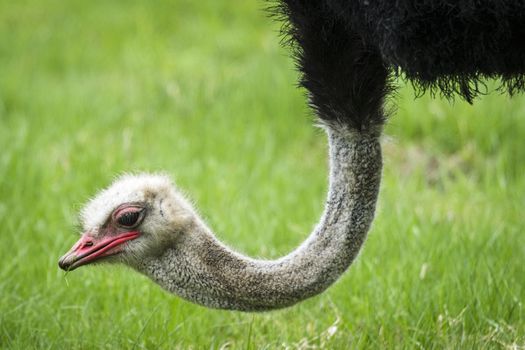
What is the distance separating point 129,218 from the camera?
321 cm

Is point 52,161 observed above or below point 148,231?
below

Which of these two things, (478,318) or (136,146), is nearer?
(478,318)

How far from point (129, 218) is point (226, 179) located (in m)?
2.87

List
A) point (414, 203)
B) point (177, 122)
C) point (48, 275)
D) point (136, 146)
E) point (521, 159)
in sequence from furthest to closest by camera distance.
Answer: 1. point (177, 122)
2. point (136, 146)
3. point (521, 159)
4. point (414, 203)
5. point (48, 275)

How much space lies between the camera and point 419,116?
6.62 m

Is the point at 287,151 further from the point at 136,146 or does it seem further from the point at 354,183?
the point at 354,183

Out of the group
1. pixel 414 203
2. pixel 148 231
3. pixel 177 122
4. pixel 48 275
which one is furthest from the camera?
pixel 177 122

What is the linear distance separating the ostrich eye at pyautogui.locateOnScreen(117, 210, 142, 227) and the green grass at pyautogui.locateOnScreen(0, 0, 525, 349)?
832 mm

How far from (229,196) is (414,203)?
112cm

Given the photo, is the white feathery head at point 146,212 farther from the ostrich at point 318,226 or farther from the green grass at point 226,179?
the green grass at point 226,179

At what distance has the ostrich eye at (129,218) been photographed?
321 centimetres

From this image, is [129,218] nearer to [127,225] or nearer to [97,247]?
[127,225]

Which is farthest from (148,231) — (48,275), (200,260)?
(48,275)

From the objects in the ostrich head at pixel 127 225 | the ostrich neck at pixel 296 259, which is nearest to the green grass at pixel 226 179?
the ostrich neck at pixel 296 259
